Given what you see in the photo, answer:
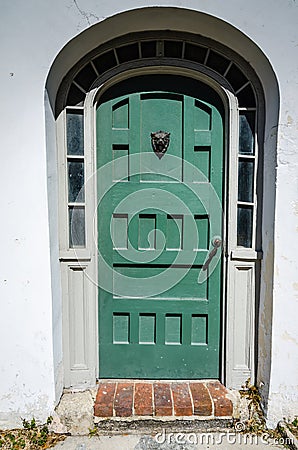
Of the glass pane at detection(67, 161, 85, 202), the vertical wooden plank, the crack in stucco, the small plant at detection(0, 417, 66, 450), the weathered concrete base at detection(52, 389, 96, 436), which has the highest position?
the crack in stucco

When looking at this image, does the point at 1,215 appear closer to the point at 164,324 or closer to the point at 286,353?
the point at 164,324

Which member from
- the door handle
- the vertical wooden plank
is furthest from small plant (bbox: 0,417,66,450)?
the door handle

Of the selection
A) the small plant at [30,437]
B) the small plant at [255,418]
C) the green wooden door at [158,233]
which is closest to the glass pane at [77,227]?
the green wooden door at [158,233]

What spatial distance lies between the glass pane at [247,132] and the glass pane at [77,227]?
1.14 m

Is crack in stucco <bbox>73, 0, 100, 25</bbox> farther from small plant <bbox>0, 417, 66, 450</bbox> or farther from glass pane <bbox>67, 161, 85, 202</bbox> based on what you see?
small plant <bbox>0, 417, 66, 450</bbox>

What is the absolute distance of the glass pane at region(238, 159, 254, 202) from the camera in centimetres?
264

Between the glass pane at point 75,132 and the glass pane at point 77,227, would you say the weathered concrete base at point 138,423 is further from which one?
the glass pane at point 75,132

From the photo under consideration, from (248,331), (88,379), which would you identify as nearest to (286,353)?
(248,331)

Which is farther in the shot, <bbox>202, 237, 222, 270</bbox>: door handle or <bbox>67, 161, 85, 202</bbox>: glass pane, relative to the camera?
<bbox>202, 237, 222, 270</bbox>: door handle

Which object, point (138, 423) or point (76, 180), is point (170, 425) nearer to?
point (138, 423)

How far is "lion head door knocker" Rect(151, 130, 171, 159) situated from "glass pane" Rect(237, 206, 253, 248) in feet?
2.11

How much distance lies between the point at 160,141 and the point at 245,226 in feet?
2.64

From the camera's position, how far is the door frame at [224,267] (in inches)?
102

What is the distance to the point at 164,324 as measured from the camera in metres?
2.85
